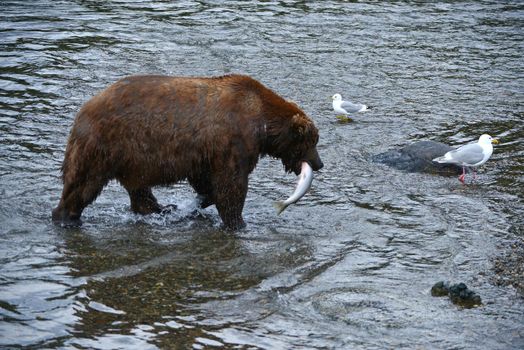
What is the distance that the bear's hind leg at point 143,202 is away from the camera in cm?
929

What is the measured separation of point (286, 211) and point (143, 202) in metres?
1.53

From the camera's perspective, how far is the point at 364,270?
812cm


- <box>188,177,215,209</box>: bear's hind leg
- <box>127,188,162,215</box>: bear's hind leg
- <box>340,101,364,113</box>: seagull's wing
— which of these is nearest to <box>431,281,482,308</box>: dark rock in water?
<box>188,177,215,209</box>: bear's hind leg

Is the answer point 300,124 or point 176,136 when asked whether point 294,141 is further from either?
point 176,136

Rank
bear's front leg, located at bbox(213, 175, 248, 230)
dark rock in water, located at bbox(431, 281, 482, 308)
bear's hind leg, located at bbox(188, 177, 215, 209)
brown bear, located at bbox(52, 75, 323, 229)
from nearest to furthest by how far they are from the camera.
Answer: dark rock in water, located at bbox(431, 281, 482, 308) → brown bear, located at bbox(52, 75, 323, 229) → bear's front leg, located at bbox(213, 175, 248, 230) → bear's hind leg, located at bbox(188, 177, 215, 209)

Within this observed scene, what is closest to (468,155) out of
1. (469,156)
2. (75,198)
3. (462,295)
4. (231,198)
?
(469,156)

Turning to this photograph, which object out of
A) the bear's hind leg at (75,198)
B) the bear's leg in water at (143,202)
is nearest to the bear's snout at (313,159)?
the bear's leg in water at (143,202)

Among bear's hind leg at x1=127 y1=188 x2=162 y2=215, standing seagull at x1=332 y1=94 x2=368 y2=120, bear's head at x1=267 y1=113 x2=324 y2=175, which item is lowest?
bear's hind leg at x1=127 y1=188 x2=162 y2=215

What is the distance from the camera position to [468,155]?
10820 mm

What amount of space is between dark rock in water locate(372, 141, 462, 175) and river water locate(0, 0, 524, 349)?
0.59ft

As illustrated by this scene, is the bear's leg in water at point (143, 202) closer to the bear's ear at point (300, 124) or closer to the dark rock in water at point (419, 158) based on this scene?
the bear's ear at point (300, 124)

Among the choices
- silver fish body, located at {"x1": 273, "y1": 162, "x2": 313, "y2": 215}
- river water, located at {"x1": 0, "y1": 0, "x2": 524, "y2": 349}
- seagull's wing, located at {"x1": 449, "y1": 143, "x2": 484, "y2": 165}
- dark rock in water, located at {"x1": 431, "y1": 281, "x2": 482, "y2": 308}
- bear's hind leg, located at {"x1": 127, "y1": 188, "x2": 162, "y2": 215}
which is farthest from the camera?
seagull's wing, located at {"x1": 449, "y1": 143, "x2": 484, "y2": 165}

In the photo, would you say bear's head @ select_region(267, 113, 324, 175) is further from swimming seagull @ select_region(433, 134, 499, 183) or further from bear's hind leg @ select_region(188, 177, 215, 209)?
swimming seagull @ select_region(433, 134, 499, 183)

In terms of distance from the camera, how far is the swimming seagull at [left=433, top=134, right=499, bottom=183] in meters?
10.8
